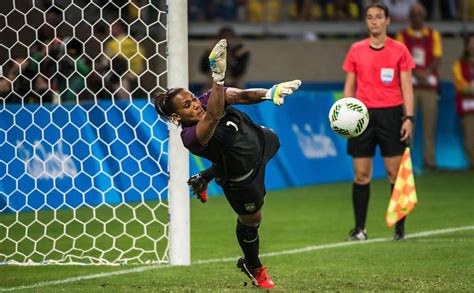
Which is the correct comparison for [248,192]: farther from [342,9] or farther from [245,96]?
[342,9]

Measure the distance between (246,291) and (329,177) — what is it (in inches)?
388

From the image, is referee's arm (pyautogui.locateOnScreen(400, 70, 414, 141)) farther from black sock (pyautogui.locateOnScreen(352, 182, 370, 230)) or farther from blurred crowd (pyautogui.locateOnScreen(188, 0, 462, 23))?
blurred crowd (pyautogui.locateOnScreen(188, 0, 462, 23))

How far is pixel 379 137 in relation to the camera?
37.7 feet

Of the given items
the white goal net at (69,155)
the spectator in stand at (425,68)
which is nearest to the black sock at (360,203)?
the white goal net at (69,155)

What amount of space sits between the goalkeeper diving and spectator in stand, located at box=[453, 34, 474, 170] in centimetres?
1154

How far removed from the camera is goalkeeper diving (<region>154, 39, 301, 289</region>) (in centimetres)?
790

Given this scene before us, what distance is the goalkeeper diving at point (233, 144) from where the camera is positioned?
25.9ft

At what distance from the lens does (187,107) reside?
26.3 feet

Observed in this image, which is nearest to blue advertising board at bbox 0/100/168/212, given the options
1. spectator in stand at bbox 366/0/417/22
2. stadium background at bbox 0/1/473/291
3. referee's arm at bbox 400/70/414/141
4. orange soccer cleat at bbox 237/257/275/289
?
stadium background at bbox 0/1/473/291

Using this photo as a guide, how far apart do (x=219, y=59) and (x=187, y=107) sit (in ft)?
2.47

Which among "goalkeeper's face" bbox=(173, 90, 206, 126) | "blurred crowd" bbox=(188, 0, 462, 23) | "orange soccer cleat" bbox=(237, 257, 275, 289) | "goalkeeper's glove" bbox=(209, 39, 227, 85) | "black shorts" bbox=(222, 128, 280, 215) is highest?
"goalkeeper's glove" bbox=(209, 39, 227, 85)

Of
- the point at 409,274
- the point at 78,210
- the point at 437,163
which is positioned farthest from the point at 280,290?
the point at 437,163

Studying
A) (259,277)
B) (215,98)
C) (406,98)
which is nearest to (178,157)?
(259,277)

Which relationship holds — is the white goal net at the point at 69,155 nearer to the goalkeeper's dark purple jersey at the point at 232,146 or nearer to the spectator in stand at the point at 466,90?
the goalkeeper's dark purple jersey at the point at 232,146
